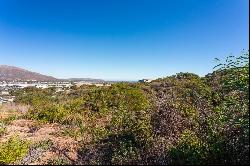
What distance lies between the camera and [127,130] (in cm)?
1057

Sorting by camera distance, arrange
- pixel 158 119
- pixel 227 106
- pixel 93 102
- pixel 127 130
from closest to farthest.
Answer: pixel 227 106
pixel 158 119
pixel 127 130
pixel 93 102

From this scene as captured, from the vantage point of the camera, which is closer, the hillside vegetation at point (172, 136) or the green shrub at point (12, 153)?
the hillside vegetation at point (172, 136)

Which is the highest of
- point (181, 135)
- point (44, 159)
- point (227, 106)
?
point (227, 106)

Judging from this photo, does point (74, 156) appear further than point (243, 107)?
Yes

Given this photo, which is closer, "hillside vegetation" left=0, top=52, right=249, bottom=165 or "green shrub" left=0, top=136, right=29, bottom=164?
"hillside vegetation" left=0, top=52, right=249, bottom=165

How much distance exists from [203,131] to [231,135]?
1.28 meters

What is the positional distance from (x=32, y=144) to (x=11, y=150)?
1.84m

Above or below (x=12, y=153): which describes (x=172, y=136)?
above

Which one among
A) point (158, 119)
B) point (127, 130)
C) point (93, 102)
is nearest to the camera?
point (158, 119)

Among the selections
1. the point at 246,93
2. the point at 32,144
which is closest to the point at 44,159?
the point at 32,144

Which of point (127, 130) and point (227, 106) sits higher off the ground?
point (227, 106)

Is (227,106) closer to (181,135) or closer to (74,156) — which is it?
(181,135)

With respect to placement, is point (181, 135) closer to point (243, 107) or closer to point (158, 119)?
point (158, 119)

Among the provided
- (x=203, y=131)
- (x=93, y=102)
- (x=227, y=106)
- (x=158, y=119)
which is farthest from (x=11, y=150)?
(x=93, y=102)
